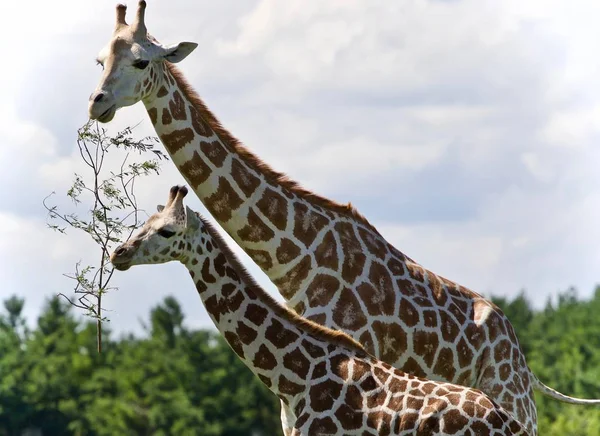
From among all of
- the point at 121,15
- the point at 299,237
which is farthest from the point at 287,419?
the point at 121,15

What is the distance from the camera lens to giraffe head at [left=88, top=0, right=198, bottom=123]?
15625mm

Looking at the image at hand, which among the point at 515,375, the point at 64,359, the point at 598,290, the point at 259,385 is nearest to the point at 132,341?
the point at 64,359

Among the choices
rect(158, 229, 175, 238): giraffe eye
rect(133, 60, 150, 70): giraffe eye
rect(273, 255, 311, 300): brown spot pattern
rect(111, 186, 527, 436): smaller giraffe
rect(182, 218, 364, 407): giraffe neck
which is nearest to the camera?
rect(111, 186, 527, 436): smaller giraffe

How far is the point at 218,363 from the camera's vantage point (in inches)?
3775

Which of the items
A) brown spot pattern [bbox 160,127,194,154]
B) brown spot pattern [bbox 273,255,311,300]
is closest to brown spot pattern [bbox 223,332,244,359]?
brown spot pattern [bbox 273,255,311,300]

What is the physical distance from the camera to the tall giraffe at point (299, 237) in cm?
1642

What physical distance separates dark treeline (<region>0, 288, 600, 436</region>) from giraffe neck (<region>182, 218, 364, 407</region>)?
235 ft

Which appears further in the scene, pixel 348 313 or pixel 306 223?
pixel 306 223

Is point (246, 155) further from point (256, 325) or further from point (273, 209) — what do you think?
point (256, 325)

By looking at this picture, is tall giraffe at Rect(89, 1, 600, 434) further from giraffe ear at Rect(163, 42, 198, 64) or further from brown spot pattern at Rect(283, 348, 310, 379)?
brown spot pattern at Rect(283, 348, 310, 379)

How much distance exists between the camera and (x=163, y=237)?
49.4 feet

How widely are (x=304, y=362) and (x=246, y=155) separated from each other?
111 inches

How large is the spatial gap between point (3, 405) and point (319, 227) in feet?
300

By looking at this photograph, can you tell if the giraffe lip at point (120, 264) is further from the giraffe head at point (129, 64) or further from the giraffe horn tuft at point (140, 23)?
the giraffe horn tuft at point (140, 23)
